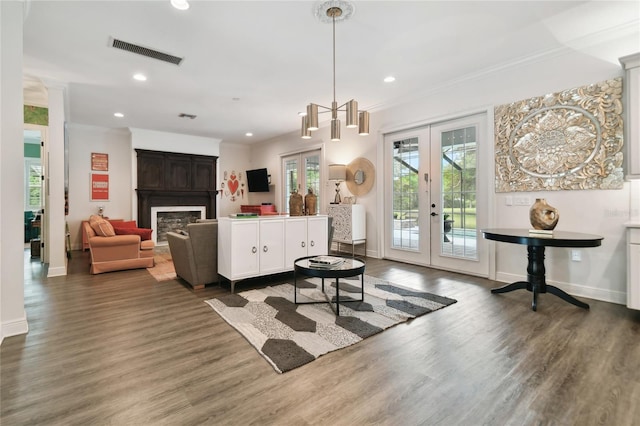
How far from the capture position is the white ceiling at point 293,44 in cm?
275

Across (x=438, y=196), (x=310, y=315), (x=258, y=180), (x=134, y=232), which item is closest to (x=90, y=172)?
(x=134, y=232)

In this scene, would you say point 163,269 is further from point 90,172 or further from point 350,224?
point 90,172

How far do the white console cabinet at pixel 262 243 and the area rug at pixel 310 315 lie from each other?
0.27 m

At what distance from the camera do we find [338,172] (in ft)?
19.4

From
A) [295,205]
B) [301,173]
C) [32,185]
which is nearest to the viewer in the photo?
[295,205]

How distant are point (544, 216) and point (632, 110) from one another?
1.19 meters

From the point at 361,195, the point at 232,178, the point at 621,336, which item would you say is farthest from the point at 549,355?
the point at 232,178

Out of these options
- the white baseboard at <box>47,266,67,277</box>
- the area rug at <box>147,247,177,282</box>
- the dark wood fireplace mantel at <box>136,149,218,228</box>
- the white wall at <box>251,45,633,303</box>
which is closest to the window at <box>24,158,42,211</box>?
the dark wood fireplace mantel at <box>136,149,218,228</box>

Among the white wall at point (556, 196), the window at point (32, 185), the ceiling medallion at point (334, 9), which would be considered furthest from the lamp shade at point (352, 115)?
the window at point (32, 185)

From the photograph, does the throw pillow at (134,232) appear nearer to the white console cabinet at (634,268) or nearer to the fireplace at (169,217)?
the fireplace at (169,217)

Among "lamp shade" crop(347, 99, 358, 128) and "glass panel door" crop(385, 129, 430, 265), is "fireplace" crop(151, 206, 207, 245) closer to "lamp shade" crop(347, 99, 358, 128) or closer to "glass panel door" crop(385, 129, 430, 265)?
"glass panel door" crop(385, 129, 430, 265)

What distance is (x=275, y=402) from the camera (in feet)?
5.27

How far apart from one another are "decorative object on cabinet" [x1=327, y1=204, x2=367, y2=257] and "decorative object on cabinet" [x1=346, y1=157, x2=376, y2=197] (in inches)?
14.8

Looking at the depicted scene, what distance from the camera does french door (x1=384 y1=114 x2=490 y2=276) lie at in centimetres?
427
